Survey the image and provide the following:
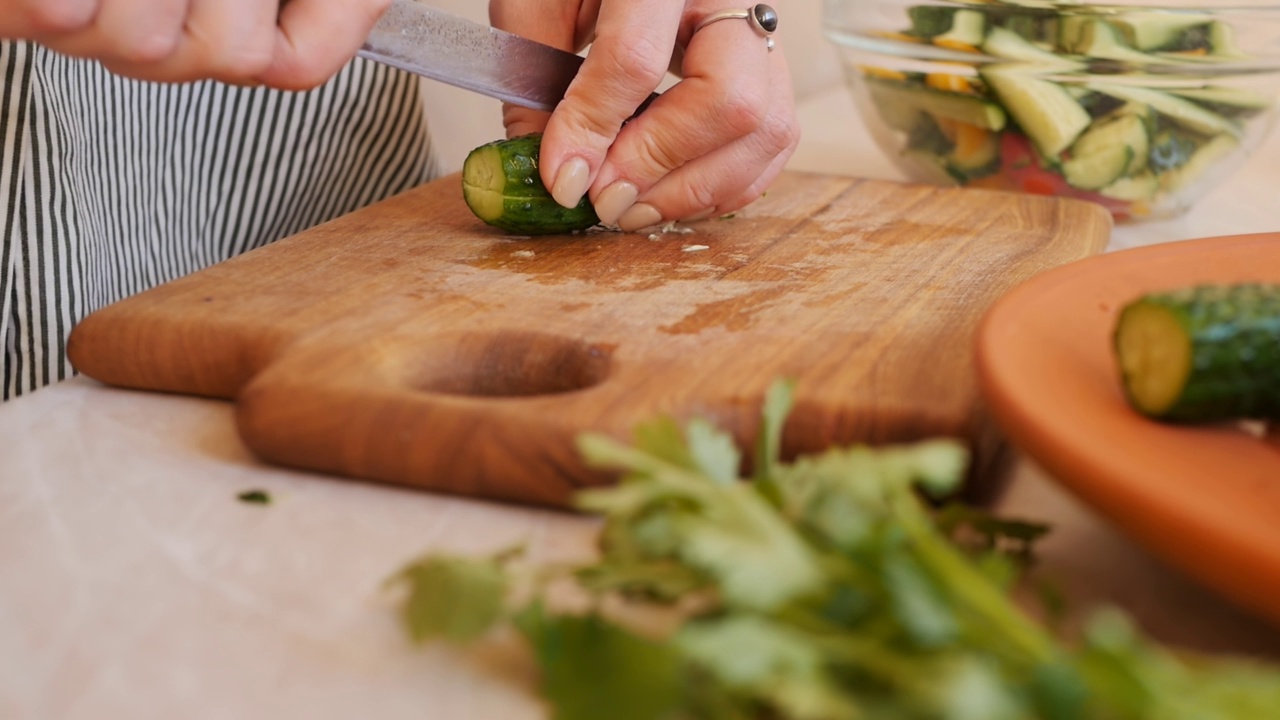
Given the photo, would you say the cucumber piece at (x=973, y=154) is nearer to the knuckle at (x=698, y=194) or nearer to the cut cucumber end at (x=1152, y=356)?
the knuckle at (x=698, y=194)

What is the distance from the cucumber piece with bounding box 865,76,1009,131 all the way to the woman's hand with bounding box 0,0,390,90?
1212mm

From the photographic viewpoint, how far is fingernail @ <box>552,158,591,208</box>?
1775 mm

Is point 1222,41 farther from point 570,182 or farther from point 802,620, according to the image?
point 802,620

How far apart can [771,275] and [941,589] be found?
3.27 ft

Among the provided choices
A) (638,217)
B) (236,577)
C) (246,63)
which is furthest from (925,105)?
(236,577)

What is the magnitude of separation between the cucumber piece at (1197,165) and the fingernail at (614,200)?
106 cm

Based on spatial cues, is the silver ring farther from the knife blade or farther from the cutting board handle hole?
the cutting board handle hole

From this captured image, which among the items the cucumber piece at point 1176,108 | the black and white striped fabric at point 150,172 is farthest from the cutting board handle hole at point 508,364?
the cucumber piece at point 1176,108

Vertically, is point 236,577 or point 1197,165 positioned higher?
point 1197,165

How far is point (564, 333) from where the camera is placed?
1.37m

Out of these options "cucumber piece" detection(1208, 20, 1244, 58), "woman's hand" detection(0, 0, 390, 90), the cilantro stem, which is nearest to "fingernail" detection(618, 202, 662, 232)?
"woman's hand" detection(0, 0, 390, 90)

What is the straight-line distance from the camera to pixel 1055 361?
105cm

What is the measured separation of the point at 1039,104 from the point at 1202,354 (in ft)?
4.27

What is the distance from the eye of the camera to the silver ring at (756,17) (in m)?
1.91
